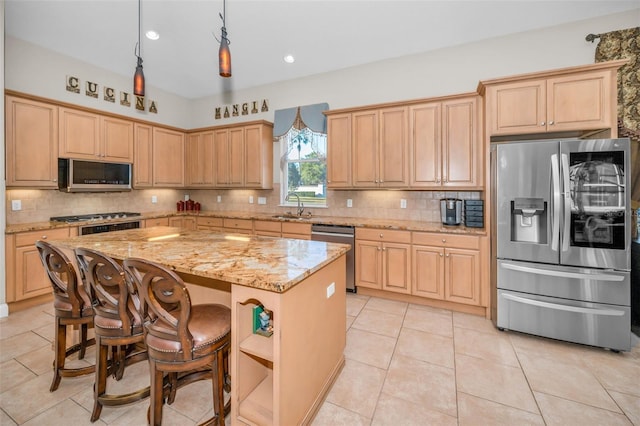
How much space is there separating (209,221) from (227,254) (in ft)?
11.3

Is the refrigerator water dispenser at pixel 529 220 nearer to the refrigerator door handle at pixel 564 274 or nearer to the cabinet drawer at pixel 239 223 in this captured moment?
the refrigerator door handle at pixel 564 274

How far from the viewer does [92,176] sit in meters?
4.02

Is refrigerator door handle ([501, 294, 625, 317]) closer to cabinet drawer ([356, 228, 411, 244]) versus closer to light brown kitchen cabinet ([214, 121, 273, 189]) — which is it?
cabinet drawer ([356, 228, 411, 244])

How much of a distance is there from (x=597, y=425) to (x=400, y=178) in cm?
274

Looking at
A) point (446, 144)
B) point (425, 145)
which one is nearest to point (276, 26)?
point (425, 145)

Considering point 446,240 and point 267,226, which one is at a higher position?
point 267,226

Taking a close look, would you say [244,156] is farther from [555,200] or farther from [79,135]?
[555,200]

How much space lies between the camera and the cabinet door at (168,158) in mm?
5004

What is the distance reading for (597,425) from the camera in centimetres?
167

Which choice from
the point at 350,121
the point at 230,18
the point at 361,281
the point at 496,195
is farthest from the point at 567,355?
the point at 230,18

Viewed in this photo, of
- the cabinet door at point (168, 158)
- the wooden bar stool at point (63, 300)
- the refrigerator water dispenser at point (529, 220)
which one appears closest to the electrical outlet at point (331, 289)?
the wooden bar stool at point (63, 300)

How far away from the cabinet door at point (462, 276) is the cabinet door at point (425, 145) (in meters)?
0.90

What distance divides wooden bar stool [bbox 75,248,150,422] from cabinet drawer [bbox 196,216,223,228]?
3.15m

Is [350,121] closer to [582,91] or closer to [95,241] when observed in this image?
[582,91]
